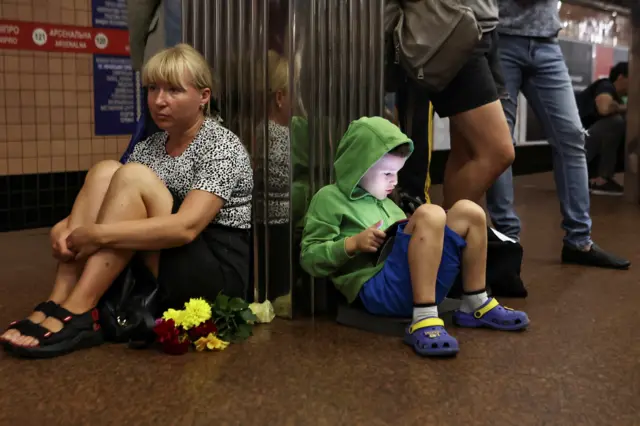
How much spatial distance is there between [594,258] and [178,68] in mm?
1782

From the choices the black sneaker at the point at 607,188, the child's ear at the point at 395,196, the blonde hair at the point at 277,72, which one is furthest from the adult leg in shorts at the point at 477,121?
the black sneaker at the point at 607,188

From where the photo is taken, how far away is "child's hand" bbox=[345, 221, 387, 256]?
2.01 m

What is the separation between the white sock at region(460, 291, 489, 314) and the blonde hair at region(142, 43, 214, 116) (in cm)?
91

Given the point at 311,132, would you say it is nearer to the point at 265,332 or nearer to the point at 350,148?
the point at 350,148

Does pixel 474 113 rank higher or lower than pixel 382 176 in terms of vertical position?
higher

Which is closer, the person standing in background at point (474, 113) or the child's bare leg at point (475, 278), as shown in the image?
the child's bare leg at point (475, 278)

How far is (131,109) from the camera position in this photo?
4.18m

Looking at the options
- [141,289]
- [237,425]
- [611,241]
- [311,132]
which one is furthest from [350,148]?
[611,241]

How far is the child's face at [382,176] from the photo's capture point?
85.7 inches

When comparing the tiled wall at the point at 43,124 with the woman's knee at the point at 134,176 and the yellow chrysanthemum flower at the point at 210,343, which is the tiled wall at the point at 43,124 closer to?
the woman's knee at the point at 134,176

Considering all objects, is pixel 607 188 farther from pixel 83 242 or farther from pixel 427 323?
pixel 83 242

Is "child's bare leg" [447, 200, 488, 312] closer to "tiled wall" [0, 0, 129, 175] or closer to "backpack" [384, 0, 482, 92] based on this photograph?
"backpack" [384, 0, 482, 92]

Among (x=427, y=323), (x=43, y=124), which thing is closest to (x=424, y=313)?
(x=427, y=323)

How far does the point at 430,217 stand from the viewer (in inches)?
80.0
